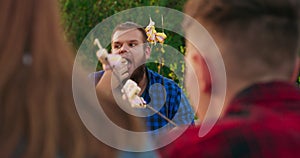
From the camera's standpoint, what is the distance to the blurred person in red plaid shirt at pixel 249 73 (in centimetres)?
173

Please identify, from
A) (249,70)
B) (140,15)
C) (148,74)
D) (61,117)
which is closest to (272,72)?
(249,70)

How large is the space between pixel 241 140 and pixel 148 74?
264cm

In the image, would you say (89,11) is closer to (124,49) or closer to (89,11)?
(89,11)

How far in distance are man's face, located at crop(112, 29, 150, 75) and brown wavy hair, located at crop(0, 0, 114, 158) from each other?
274cm

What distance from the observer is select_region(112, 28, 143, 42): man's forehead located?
4469mm

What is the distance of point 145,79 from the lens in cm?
431

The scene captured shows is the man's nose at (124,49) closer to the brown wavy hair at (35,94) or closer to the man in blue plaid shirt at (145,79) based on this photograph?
the man in blue plaid shirt at (145,79)

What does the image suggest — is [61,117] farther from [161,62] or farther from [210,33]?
[161,62]

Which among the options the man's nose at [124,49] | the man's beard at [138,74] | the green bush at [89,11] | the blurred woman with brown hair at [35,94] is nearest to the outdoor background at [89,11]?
the green bush at [89,11]

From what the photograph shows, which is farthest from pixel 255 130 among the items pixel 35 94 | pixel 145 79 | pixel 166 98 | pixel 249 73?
pixel 145 79

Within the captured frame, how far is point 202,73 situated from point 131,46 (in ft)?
8.41

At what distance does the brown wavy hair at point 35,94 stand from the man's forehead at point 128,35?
9.82 ft

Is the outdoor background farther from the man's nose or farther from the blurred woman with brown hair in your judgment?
the blurred woman with brown hair

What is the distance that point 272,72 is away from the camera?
1.81 meters
